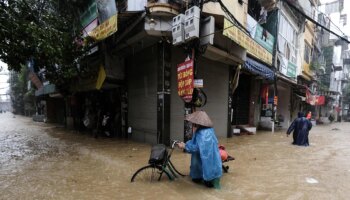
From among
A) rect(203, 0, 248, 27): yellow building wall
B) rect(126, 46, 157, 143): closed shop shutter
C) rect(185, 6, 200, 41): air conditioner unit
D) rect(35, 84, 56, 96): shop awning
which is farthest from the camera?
rect(35, 84, 56, 96): shop awning

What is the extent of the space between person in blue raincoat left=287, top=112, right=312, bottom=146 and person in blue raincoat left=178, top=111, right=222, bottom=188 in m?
6.99

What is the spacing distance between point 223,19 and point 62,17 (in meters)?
6.26

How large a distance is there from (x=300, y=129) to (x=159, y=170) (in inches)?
306

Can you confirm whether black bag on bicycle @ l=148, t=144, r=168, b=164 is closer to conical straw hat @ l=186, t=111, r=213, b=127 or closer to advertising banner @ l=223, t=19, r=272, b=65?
conical straw hat @ l=186, t=111, r=213, b=127

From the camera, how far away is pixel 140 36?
9.52 meters

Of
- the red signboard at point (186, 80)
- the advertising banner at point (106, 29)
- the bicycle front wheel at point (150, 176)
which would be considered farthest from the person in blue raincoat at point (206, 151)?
the advertising banner at point (106, 29)

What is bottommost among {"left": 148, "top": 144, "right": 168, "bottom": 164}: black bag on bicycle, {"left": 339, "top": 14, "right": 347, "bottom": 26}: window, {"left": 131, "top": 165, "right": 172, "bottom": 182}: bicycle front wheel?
{"left": 131, "top": 165, "right": 172, "bottom": 182}: bicycle front wheel

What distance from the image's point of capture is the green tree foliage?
7336mm

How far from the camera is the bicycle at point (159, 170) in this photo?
5070mm

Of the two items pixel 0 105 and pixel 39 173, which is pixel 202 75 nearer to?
pixel 39 173

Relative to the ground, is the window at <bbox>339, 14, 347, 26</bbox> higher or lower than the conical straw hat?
higher

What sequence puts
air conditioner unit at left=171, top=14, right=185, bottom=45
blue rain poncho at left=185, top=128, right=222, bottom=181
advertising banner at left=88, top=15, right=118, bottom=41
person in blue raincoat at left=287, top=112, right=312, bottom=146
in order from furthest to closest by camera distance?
person in blue raincoat at left=287, top=112, right=312, bottom=146, advertising banner at left=88, top=15, right=118, bottom=41, air conditioner unit at left=171, top=14, right=185, bottom=45, blue rain poncho at left=185, top=128, right=222, bottom=181

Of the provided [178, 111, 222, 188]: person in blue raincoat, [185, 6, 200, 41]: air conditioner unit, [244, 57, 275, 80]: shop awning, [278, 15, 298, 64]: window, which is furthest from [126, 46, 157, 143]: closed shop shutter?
[278, 15, 298, 64]: window

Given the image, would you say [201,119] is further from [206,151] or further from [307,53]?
[307,53]
